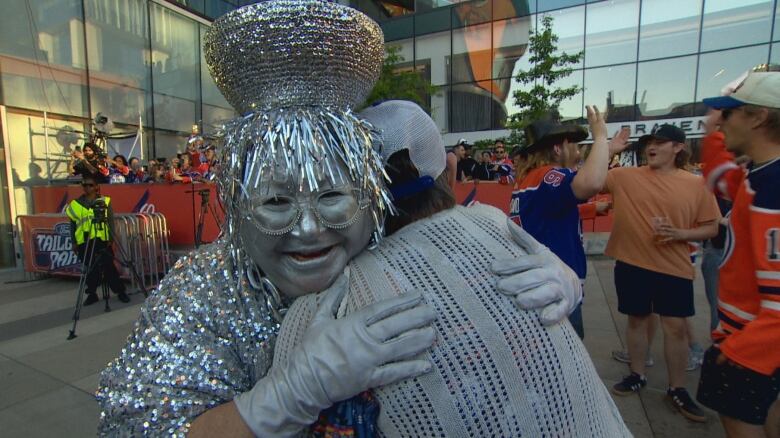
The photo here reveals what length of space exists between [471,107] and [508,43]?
3.17 metres

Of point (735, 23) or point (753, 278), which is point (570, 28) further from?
point (753, 278)

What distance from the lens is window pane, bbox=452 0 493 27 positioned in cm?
1953

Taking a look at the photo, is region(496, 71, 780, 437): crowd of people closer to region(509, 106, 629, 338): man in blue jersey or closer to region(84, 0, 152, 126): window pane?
region(509, 106, 629, 338): man in blue jersey

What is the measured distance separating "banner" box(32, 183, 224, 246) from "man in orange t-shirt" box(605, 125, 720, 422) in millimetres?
6314

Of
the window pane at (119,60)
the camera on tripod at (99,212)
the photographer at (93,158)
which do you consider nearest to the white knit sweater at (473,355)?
the camera on tripod at (99,212)

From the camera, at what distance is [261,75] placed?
1036 millimetres

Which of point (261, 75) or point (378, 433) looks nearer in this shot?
point (378, 433)

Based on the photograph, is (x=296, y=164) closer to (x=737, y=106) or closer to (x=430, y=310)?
(x=430, y=310)

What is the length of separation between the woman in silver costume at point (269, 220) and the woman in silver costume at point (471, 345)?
0.27 ft

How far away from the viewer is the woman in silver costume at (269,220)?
0.94 metres

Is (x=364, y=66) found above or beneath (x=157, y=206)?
above

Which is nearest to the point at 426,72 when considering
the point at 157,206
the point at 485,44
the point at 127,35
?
the point at 485,44

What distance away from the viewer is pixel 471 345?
30.4 inches

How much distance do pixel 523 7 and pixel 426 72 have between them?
502 cm
